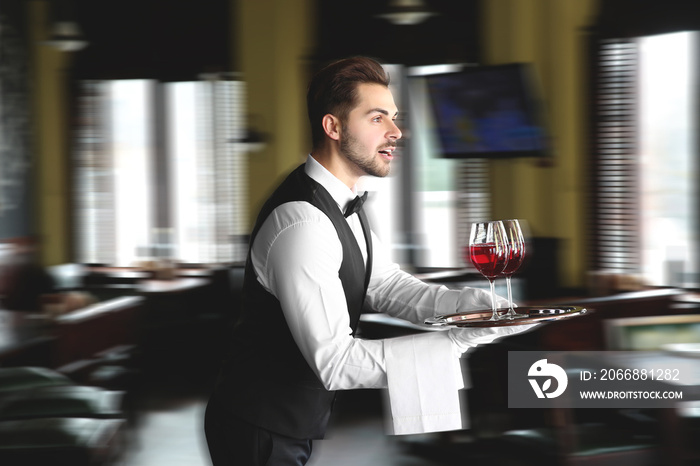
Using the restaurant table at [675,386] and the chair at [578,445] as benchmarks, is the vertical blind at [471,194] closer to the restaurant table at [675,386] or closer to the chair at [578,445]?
the restaurant table at [675,386]

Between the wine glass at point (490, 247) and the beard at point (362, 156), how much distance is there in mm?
230

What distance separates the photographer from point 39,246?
7332 millimetres

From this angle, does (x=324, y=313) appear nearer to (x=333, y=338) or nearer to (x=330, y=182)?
(x=333, y=338)

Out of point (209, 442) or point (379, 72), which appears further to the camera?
point (209, 442)

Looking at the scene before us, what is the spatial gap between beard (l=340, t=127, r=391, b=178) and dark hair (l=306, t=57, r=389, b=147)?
1.9 inches

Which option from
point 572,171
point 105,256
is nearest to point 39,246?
point 105,256

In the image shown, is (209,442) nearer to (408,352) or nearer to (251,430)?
(251,430)

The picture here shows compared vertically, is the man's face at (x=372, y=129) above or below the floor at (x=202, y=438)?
above

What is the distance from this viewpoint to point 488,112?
227 inches

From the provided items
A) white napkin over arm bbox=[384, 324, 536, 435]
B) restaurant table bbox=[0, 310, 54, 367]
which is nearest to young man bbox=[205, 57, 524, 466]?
white napkin over arm bbox=[384, 324, 536, 435]

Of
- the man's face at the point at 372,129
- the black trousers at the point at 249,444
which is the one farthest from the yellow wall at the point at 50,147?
the man's face at the point at 372,129

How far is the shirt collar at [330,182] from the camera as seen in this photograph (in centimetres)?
169

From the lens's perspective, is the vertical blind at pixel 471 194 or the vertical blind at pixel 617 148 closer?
the vertical blind at pixel 617 148

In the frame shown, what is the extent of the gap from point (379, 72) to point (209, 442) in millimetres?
915
